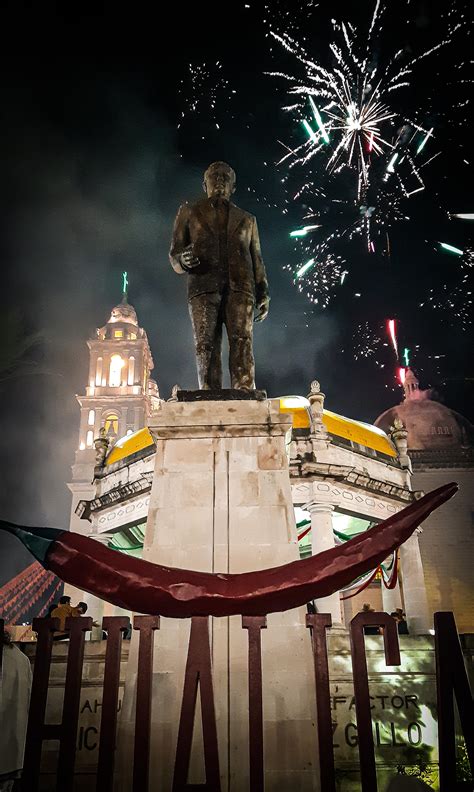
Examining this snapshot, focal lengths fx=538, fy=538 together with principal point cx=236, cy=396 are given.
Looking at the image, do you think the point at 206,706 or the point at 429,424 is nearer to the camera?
the point at 206,706

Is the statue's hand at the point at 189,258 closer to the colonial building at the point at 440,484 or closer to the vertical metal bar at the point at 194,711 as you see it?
the vertical metal bar at the point at 194,711

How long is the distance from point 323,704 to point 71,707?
7.40 feet

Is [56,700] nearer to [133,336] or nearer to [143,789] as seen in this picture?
[143,789]

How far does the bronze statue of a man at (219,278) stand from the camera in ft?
24.8

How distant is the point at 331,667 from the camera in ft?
35.4

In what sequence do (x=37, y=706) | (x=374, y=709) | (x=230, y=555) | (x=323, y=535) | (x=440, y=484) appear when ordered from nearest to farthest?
(x=37, y=706), (x=230, y=555), (x=374, y=709), (x=323, y=535), (x=440, y=484)

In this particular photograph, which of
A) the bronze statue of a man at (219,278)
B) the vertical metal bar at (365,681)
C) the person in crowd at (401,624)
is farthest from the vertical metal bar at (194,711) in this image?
the person in crowd at (401,624)

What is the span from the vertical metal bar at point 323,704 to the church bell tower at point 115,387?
64845 millimetres

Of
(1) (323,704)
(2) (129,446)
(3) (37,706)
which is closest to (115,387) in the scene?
(2) (129,446)

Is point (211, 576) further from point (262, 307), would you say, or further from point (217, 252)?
point (217, 252)

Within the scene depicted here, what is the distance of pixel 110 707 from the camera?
4.76m

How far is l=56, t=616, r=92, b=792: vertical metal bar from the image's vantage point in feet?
15.0

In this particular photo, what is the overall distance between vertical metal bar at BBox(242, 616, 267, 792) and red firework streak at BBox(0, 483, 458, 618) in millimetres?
122

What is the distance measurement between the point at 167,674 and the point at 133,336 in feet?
266
